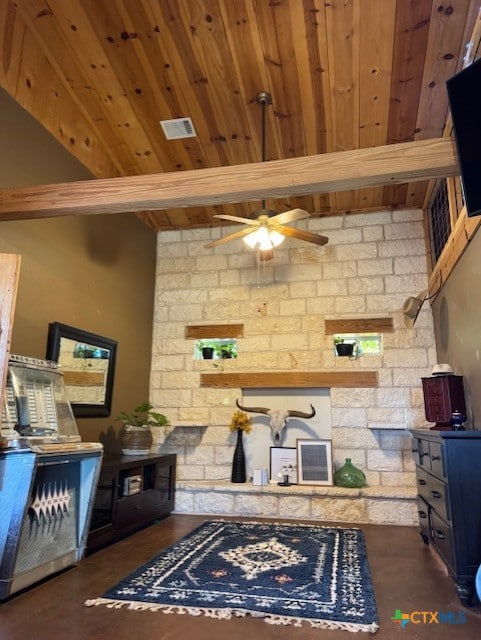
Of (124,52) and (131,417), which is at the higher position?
(124,52)

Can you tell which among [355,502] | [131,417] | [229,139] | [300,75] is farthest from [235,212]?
[355,502]

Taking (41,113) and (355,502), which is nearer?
(41,113)

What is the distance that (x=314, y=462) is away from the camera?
4695 millimetres

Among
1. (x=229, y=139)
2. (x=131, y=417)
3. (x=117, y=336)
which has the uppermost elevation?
(x=229, y=139)

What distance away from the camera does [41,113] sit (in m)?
3.65

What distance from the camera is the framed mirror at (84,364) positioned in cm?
375

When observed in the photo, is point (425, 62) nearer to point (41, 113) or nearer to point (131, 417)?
point (41, 113)

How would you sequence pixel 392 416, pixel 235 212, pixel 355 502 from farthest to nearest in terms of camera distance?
pixel 235 212
pixel 392 416
pixel 355 502

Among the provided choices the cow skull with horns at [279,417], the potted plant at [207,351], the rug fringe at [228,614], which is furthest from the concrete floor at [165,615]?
the potted plant at [207,351]

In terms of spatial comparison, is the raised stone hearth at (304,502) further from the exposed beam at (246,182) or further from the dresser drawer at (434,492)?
the exposed beam at (246,182)

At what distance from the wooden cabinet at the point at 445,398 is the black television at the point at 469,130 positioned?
1683mm

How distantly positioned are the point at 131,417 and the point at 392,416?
2.81 meters

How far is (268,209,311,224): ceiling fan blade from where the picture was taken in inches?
134

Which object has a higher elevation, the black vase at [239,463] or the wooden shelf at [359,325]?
the wooden shelf at [359,325]
